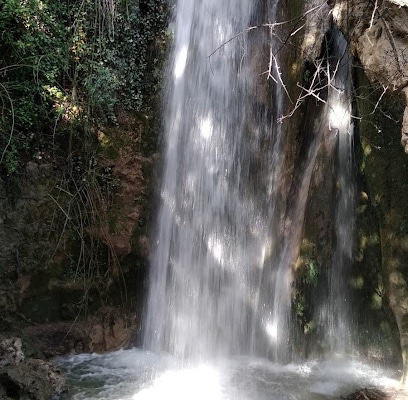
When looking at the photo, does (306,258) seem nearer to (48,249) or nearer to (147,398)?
(147,398)

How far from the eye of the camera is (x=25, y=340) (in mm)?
5426

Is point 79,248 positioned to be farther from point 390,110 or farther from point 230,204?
point 390,110

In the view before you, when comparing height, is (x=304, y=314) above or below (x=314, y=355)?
above

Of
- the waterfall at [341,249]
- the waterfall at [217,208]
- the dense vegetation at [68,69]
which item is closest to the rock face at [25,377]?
the waterfall at [217,208]

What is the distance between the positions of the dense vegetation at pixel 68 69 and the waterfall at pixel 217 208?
705 millimetres

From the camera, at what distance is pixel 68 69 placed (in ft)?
20.4

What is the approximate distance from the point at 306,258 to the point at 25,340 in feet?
12.5

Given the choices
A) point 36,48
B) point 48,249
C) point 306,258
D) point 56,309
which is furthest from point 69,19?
point 306,258

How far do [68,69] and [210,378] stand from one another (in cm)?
461

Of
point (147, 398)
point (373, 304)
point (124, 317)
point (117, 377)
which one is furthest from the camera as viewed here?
point (124, 317)

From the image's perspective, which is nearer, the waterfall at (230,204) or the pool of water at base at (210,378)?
the pool of water at base at (210,378)

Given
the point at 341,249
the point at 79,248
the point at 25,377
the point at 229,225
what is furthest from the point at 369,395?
the point at 79,248

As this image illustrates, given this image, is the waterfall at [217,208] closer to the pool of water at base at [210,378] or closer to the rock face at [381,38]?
the pool of water at base at [210,378]

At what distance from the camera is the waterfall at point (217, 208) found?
6.14m
